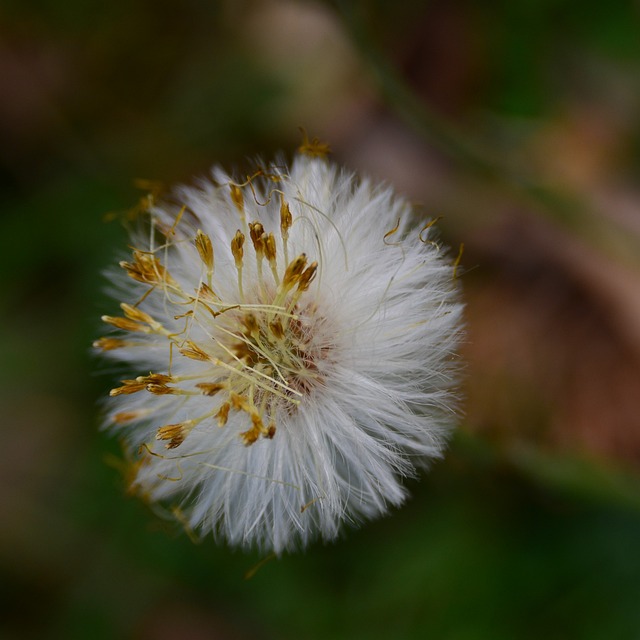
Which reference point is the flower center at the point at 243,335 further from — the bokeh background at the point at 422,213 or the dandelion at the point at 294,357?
the bokeh background at the point at 422,213

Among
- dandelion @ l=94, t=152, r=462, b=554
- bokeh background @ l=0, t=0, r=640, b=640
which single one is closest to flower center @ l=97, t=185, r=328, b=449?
dandelion @ l=94, t=152, r=462, b=554

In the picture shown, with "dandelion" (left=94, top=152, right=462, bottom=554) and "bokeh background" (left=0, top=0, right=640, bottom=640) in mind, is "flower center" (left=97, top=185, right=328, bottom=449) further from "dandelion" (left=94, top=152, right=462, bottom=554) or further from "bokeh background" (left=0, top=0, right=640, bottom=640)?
"bokeh background" (left=0, top=0, right=640, bottom=640)

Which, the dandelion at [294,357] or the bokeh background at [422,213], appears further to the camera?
the bokeh background at [422,213]

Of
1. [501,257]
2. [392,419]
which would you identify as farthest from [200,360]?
[501,257]

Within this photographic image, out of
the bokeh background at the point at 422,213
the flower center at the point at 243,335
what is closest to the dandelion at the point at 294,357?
the flower center at the point at 243,335

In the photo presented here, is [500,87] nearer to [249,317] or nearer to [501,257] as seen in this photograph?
[501,257]
